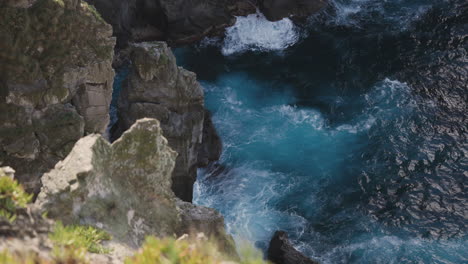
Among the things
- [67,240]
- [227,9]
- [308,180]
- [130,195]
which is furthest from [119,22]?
[67,240]

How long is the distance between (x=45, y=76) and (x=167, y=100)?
36.0 ft

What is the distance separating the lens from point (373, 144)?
43.5 metres

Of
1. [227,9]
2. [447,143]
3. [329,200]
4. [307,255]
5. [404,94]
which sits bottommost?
[307,255]

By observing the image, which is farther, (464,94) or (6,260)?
(464,94)

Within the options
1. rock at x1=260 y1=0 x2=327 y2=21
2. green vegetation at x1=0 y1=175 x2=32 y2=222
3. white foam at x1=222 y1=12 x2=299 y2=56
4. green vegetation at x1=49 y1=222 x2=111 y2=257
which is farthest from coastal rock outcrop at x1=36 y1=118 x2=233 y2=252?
rock at x1=260 y1=0 x2=327 y2=21

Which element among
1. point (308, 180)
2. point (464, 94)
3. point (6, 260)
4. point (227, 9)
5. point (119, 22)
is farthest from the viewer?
point (227, 9)

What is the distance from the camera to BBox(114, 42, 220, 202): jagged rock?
111 ft

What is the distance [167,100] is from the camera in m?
35.3

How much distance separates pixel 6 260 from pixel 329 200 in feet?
106

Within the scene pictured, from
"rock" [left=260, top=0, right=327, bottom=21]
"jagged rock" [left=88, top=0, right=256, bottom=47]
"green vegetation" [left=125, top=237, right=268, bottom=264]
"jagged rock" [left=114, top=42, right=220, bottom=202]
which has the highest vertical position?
"rock" [left=260, top=0, right=327, bottom=21]

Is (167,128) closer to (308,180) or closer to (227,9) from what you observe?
(308,180)

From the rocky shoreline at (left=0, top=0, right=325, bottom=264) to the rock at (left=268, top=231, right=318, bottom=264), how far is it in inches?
292

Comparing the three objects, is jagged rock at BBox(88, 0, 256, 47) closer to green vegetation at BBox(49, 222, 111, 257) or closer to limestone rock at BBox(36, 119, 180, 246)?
limestone rock at BBox(36, 119, 180, 246)

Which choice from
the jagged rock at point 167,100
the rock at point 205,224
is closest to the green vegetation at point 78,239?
the rock at point 205,224
